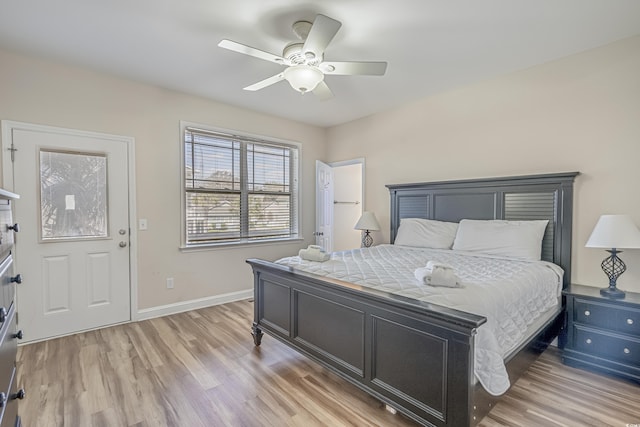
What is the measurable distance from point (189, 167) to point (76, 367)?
2.25m

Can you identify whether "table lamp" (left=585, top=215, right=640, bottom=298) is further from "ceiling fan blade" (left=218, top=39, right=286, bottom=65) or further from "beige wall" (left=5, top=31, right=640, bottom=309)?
"ceiling fan blade" (left=218, top=39, right=286, bottom=65)

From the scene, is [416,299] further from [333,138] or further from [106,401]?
[333,138]

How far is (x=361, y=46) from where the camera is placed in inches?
102

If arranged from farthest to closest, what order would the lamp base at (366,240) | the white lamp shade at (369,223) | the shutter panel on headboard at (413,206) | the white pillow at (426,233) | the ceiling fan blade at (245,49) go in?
1. the lamp base at (366,240)
2. the white lamp shade at (369,223)
3. the shutter panel on headboard at (413,206)
4. the white pillow at (426,233)
5. the ceiling fan blade at (245,49)

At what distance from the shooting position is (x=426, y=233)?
11.6 ft

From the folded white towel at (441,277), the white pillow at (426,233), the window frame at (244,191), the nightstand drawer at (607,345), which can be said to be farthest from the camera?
the window frame at (244,191)

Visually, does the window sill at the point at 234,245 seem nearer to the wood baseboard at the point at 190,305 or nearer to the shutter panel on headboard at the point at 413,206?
the wood baseboard at the point at 190,305

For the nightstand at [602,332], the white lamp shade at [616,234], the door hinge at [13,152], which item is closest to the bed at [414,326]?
the nightstand at [602,332]

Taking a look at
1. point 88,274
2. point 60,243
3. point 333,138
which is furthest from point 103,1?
point 333,138

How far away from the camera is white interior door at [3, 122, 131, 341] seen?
2.81 metres

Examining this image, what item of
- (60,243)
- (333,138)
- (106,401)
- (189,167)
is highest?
(333,138)

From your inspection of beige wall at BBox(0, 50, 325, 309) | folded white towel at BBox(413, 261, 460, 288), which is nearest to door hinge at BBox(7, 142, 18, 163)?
beige wall at BBox(0, 50, 325, 309)

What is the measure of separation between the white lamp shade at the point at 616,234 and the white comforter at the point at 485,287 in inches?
16.2

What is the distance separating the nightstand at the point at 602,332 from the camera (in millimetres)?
2213
